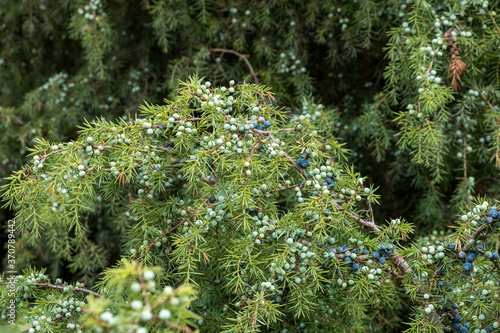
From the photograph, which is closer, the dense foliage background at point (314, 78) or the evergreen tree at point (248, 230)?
the evergreen tree at point (248, 230)

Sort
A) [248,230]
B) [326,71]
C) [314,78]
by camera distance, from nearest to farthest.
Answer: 1. [248,230]
2. [314,78]
3. [326,71]

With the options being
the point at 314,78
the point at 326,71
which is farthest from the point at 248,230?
the point at 326,71

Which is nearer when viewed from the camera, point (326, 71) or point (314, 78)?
point (314, 78)

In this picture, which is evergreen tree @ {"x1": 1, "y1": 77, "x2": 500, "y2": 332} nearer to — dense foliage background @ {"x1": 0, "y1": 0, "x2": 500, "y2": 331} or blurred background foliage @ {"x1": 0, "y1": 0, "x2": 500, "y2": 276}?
dense foliage background @ {"x1": 0, "y1": 0, "x2": 500, "y2": 331}

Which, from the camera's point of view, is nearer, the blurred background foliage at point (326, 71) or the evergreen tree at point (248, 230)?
the evergreen tree at point (248, 230)

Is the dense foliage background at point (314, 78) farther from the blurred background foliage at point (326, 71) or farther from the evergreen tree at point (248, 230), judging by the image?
the evergreen tree at point (248, 230)

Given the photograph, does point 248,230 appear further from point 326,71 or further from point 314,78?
point 326,71

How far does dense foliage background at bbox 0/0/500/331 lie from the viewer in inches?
64.5

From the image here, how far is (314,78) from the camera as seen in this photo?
2.09 meters

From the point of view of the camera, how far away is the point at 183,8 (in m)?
1.97

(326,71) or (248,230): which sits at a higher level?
(248,230)

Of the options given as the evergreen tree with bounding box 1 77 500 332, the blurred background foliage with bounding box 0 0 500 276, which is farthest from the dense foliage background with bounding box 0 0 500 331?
the evergreen tree with bounding box 1 77 500 332

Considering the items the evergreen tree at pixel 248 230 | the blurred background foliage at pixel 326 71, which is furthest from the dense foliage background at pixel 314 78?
the evergreen tree at pixel 248 230

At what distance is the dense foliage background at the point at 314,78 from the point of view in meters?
1.64
